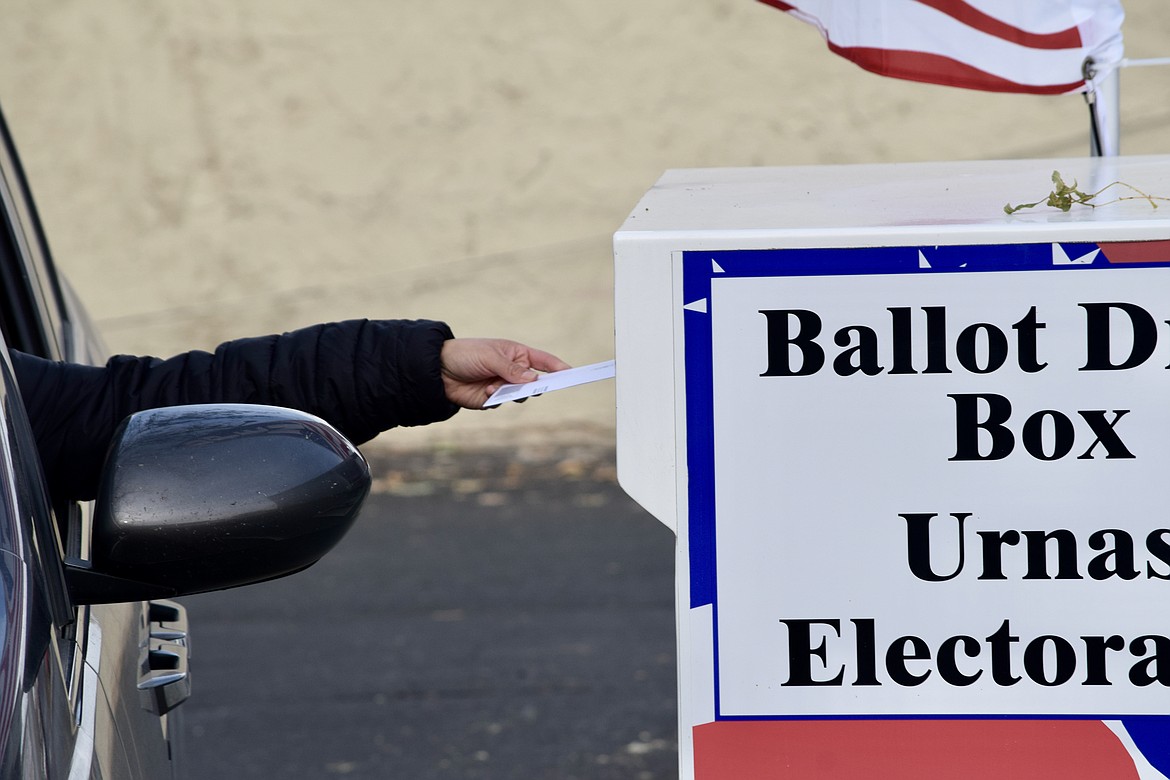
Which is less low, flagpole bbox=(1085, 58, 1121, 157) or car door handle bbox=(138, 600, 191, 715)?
flagpole bbox=(1085, 58, 1121, 157)

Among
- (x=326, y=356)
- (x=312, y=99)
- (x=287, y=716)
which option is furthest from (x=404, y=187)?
(x=326, y=356)

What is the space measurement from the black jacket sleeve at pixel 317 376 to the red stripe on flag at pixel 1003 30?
116 cm

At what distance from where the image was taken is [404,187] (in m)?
7.82

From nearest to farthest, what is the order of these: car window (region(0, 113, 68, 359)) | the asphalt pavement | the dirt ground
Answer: car window (region(0, 113, 68, 359))
the asphalt pavement
the dirt ground

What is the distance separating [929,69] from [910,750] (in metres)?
1.57

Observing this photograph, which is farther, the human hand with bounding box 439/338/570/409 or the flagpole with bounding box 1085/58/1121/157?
the flagpole with bounding box 1085/58/1121/157

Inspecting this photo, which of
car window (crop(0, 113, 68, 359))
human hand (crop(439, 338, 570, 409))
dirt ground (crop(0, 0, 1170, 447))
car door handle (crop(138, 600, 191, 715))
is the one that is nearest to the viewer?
car door handle (crop(138, 600, 191, 715))

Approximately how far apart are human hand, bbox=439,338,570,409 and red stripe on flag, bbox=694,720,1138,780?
2.67 ft

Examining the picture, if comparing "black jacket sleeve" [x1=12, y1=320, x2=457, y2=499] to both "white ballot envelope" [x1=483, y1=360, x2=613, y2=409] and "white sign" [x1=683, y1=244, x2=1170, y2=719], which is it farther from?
"white sign" [x1=683, y1=244, x2=1170, y2=719]

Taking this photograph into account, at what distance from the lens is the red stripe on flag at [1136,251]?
1.49 meters

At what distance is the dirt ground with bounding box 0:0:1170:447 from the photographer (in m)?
7.63

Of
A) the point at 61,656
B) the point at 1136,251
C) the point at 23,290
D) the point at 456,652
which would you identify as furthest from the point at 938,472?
the point at 456,652

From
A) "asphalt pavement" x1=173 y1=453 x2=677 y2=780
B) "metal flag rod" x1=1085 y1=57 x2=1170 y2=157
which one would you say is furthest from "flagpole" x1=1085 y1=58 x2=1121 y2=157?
"asphalt pavement" x1=173 y1=453 x2=677 y2=780

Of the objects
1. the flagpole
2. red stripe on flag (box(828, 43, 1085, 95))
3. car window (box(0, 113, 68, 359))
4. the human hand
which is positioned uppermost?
red stripe on flag (box(828, 43, 1085, 95))
